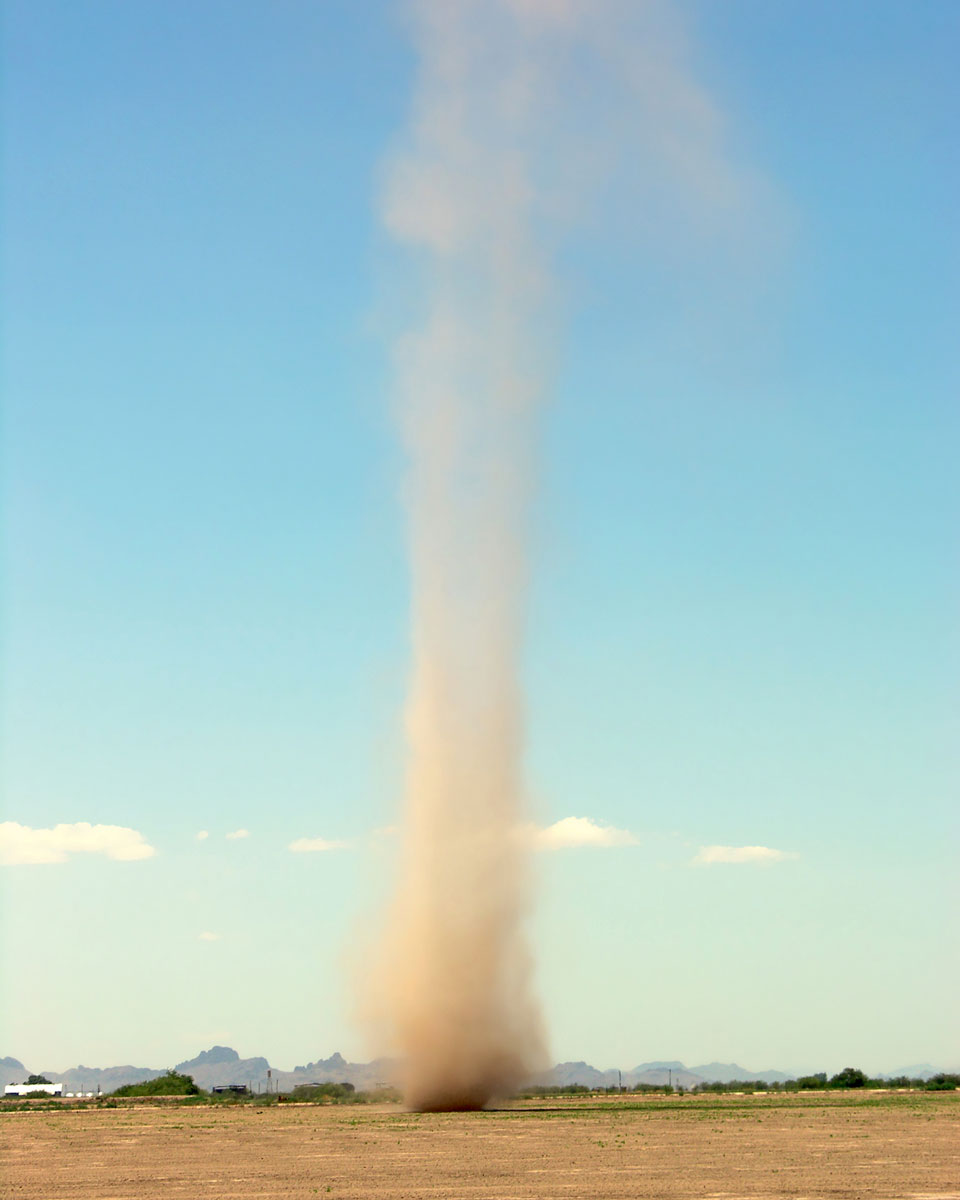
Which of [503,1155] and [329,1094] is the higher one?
[503,1155]

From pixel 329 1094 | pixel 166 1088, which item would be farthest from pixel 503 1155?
pixel 166 1088

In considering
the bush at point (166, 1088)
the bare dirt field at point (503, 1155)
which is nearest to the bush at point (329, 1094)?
the bush at point (166, 1088)

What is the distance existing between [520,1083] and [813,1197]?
2416 inches

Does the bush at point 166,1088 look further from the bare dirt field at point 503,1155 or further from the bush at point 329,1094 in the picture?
the bare dirt field at point 503,1155

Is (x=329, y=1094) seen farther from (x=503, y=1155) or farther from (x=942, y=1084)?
(x=503, y=1155)

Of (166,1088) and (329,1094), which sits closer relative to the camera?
(329,1094)

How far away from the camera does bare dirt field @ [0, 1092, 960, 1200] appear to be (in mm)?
45656

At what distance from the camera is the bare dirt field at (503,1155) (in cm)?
4566

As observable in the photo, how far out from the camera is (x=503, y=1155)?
57.5 meters

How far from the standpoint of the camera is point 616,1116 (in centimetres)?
8638

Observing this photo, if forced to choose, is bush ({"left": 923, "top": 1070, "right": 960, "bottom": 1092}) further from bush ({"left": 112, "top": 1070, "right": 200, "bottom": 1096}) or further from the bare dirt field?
bush ({"left": 112, "top": 1070, "right": 200, "bottom": 1096})

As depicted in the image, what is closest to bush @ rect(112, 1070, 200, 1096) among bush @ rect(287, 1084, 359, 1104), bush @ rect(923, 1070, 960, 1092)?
bush @ rect(287, 1084, 359, 1104)

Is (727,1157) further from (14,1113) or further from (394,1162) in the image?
(14,1113)

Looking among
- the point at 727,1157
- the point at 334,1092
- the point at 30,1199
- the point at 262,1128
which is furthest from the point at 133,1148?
the point at 334,1092
